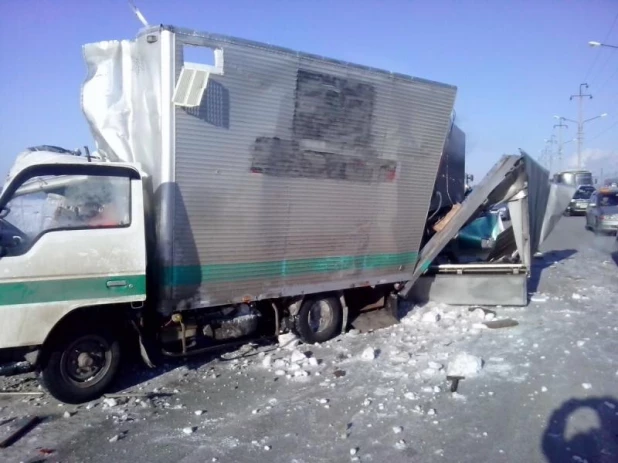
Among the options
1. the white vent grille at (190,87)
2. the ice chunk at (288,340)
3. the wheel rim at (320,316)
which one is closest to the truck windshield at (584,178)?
the wheel rim at (320,316)

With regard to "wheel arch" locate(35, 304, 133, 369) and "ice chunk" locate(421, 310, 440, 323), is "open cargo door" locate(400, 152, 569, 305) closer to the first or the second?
"ice chunk" locate(421, 310, 440, 323)

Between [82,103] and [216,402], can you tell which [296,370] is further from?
[82,103]

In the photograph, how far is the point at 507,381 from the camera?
5.88 meters

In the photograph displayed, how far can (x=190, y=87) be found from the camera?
5406 mm

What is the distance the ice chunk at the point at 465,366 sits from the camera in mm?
6087

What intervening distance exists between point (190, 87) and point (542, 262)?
433 inches

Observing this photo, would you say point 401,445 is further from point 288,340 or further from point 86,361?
point 86,361

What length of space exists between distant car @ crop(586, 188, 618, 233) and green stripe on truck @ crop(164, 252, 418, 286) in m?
14.1

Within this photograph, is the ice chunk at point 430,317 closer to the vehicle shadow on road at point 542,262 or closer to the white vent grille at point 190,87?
the vehicle shadow on road at point 542,262

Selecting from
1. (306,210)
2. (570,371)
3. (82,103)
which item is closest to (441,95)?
(306,210)

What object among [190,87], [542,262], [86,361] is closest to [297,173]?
[190,87]

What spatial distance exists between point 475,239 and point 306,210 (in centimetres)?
674

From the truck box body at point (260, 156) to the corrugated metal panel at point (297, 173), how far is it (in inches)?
0.6

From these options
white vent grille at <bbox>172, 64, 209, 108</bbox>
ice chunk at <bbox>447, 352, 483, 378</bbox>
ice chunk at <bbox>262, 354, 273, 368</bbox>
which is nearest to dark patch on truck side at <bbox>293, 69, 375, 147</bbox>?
white vent grille at <bbox>172, 64, 209, 108</bbox>
